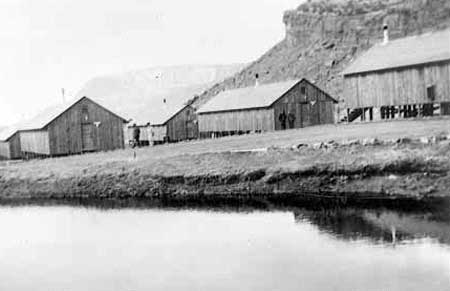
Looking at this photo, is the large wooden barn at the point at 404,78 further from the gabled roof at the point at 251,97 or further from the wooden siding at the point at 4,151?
the wooden siding at the point at 4,151

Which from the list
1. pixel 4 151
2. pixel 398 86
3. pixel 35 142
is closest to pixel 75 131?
pixel 35 142

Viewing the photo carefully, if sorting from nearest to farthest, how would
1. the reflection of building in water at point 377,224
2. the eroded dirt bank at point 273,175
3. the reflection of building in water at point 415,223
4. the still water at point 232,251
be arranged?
the still water at point 232,251 → the reflection of building in water at point 415,223 → the reflection of building in water at point 377,224 → the eroded dirt bank at point 273,175

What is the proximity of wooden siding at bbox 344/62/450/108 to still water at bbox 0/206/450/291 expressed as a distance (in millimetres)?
22155

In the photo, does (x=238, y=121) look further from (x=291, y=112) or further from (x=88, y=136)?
(x=88, y=136)

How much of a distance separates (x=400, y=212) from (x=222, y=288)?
29.1 ft

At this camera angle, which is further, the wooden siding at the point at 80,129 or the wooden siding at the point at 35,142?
the wooden siding at the point at 35,142

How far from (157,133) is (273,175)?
41998mm

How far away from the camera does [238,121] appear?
175 feet

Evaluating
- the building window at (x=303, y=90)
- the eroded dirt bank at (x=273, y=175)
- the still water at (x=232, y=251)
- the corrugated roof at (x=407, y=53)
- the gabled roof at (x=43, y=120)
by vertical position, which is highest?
the corrugated roof at (x=407, y=53)

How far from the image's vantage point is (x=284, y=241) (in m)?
18.0

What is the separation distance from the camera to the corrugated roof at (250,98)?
51.3m

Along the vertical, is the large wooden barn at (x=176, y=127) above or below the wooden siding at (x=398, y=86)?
below

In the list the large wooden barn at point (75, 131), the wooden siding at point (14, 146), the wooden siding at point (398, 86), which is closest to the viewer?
the wooden siding at point (398, 86)

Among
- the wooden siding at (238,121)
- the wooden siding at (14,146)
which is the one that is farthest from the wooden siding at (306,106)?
the wooden siding at (14,146)
